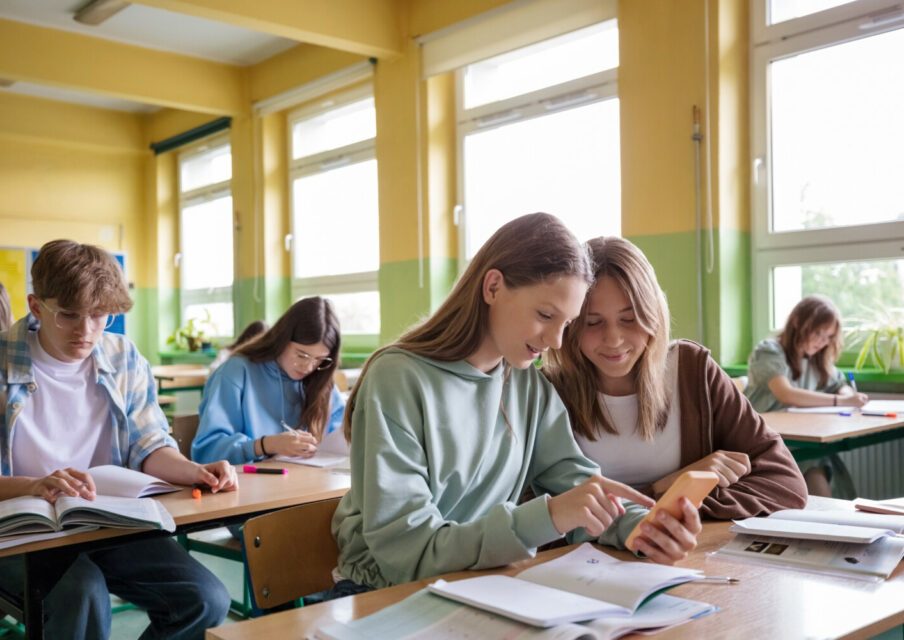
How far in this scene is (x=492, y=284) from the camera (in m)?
1.56

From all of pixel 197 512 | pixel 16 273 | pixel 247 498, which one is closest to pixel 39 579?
pixel 197 512

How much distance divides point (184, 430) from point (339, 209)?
373cm

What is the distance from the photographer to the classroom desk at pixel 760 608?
1.08 meters

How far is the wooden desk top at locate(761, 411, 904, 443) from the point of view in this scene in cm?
317

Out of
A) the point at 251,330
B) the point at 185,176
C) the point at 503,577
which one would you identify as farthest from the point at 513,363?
the point at 185,176

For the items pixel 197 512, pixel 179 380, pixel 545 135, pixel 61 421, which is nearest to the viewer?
pixel 197 512

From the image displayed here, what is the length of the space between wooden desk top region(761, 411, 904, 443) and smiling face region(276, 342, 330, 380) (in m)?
1.71

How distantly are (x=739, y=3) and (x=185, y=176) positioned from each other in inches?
230

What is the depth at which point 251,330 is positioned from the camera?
169 inches

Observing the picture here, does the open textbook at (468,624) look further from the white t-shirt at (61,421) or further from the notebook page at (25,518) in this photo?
the white t-shirt at (61,421)

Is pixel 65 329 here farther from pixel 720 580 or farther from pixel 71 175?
pixel 71 175

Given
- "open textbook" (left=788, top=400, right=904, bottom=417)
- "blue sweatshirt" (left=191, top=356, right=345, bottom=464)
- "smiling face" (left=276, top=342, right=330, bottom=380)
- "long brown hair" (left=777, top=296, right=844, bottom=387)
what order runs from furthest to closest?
"long brown hair" (left=777, top=296, right=844, bottom=387)
"open textbook" (left=788, top=400, right=904, bottom=417)
"smiling face" (left=276, top=342, right=330, bottom=380)
"blue sweatshirt" (left=191, top=356, right=345, bottom=464)

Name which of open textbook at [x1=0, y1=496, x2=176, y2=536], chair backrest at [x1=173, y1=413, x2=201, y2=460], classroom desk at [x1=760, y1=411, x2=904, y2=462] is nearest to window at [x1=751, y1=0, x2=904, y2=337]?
classroom desk at [x1=760, y1=411, x2=904, y2=462]

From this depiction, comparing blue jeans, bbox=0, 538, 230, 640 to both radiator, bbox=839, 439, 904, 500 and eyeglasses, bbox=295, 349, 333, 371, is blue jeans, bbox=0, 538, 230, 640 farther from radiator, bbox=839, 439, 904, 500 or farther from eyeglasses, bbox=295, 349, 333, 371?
radiator, bbox=839, 439, 904, 500
